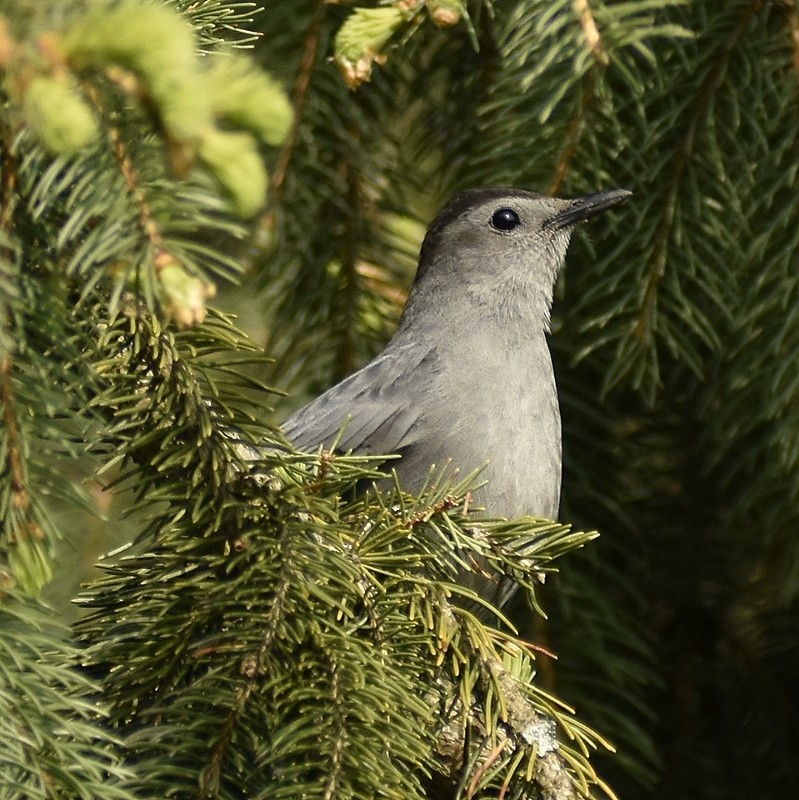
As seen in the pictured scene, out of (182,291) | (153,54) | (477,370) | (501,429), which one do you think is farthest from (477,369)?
(153,54)

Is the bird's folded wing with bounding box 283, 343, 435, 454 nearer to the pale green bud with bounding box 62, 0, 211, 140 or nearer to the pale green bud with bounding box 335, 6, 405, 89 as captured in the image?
the pale green bud with bounding box 335, 6, 405, 89

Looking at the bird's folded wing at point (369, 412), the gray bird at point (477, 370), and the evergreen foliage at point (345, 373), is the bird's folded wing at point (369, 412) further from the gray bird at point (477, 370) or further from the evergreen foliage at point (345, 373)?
the evergreen foliage at point (345, 373)

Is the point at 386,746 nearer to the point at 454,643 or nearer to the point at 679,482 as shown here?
the point at 454,643

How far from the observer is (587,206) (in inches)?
143

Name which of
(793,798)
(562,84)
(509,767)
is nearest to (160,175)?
(509,767)

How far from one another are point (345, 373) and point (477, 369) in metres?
0.63

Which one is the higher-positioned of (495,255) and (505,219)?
(505,219)

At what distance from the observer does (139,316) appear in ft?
6.86

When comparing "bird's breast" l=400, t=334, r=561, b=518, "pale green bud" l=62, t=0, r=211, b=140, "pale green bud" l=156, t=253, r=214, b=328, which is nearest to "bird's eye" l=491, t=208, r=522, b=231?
"bird's breast" l=400, t=334, r=561, b=518

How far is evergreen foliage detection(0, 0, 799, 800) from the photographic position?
5.45 feet

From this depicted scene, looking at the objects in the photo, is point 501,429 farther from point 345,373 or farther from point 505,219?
point 505,219

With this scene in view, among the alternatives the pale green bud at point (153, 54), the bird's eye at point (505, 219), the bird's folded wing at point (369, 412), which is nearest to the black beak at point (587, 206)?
the bird's eye at point (505, 219)

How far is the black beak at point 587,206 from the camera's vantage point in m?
3.39

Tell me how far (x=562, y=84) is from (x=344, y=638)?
5.19ft
